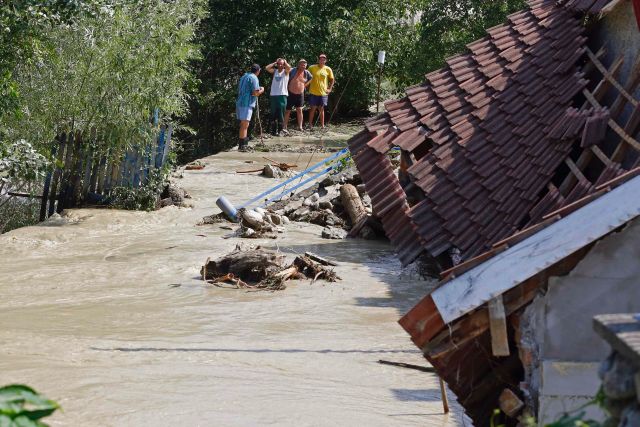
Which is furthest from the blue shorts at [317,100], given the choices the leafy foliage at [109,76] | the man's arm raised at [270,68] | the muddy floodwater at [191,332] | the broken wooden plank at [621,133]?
the broken wooden plank at [621,133]

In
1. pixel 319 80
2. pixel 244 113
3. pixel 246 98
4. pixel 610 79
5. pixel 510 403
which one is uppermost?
pixel 319 80

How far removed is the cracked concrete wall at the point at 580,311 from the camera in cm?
613

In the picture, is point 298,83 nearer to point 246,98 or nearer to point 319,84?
point 319,84

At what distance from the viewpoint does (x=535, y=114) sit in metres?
9.80

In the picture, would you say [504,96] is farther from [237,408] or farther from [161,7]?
[161,7]

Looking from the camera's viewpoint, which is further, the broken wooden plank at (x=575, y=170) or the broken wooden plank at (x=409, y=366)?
the broken wooden plank at (x=409, y=366)

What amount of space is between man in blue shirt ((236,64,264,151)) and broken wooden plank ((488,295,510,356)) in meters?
18.3

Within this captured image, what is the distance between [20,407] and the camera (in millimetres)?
2762

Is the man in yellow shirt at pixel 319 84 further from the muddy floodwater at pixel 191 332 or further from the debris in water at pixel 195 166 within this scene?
the muddy floodwater at pixel 191 332

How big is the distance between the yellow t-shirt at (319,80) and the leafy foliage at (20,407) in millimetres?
23248

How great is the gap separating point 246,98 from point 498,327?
18.7m

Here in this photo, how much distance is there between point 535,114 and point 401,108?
9.20ft

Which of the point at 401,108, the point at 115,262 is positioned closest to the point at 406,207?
the point at 401,108

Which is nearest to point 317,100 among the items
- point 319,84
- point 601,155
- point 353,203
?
point 319,84
